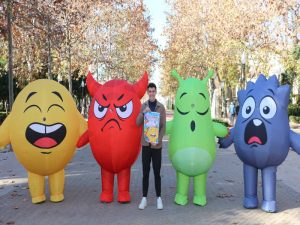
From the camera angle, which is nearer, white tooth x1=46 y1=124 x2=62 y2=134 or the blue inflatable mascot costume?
the blue inflatable mascot costume

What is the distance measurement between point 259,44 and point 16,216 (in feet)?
67.4

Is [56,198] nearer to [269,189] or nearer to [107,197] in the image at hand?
[107,197]

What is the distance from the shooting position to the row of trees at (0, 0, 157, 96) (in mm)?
20266

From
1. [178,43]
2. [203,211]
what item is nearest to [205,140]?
[203,211]

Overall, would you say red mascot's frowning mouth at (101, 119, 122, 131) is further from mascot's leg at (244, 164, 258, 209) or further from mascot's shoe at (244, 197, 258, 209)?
mascot's shoe at (244, 197, 258, 209)

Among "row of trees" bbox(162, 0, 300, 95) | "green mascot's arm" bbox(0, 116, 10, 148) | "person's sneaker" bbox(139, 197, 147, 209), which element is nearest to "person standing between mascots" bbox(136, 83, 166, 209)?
"person's sneaker" bbox(139, 197, 147, 209)

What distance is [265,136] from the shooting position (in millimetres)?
6734

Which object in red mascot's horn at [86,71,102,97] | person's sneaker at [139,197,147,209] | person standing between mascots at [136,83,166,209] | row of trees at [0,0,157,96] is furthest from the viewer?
row of trees at [0,0,157,96]

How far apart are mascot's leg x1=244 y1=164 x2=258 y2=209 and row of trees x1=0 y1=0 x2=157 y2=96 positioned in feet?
37.4

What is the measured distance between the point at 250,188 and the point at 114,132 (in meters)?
2.31

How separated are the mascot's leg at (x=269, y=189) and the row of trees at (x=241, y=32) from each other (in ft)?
57.8

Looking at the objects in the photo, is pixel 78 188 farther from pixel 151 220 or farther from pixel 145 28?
pixel 145 28

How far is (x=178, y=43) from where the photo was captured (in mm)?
31391

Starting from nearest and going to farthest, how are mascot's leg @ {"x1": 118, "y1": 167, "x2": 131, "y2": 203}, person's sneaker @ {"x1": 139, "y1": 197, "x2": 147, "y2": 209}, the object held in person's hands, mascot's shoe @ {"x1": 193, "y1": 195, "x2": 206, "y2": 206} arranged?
the object held in person's hands → person's sneaker @ {"x1": 139, "y1": 197, "x2": 147, "y2": 209} → mascot's shoe @ {"x1": 193, "y1": 195, "x2": 206, "y2": 206} → mascot's leg @ {"x1": 118, "y1": 167, "x2": 131, "y2": 203}
